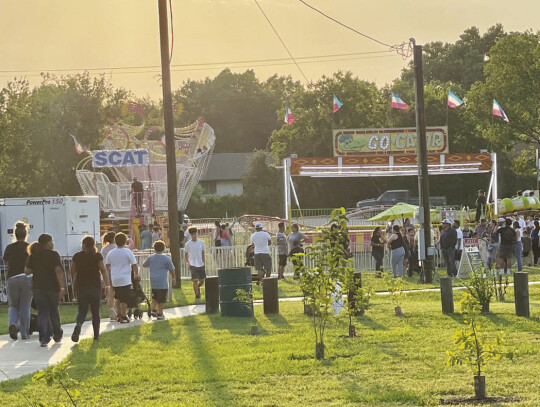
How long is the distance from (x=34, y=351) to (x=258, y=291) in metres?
10.9

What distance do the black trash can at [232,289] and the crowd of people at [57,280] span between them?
1.06m

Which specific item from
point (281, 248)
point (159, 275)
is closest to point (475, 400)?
point (159, 275)

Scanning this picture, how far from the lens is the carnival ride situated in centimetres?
4384

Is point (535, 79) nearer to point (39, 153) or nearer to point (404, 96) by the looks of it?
point (404, 96)

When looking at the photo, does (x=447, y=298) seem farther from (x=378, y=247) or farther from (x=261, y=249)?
(x=378, y=247)

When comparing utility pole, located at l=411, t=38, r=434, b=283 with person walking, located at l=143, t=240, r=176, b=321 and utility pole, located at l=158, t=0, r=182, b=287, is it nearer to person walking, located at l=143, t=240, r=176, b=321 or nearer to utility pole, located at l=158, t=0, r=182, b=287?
utility pole, located at l=158, t=0, r=182, b=287

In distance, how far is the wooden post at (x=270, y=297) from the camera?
2028 centimetres

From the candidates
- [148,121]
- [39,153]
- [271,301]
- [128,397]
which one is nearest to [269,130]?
[39,153]

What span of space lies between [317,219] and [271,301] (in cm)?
2978

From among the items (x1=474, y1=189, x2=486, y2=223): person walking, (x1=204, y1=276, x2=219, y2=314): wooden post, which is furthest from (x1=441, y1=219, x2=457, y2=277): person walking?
(x1=474, y1=189, x2=486, y2=223): person walking

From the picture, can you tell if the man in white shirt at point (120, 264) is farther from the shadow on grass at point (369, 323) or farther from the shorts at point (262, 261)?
the shorts at point (262, 261)

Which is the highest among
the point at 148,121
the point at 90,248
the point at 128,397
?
the point at 148,121

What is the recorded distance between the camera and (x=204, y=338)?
54.6ft

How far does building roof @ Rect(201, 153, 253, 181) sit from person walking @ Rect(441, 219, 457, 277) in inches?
2666
